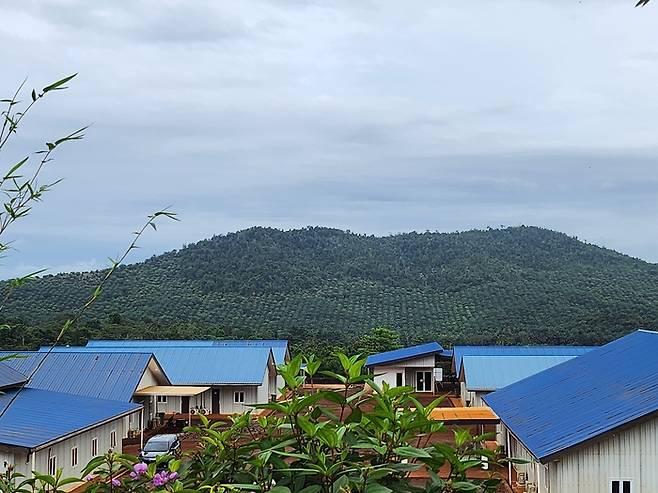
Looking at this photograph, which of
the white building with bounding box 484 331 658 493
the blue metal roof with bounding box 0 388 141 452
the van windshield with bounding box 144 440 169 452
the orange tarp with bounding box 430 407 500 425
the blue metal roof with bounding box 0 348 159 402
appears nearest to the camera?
the white building with bounding box 484 331 658 493

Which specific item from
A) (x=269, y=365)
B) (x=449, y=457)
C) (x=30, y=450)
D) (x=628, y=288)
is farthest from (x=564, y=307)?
(x=449, y=457)

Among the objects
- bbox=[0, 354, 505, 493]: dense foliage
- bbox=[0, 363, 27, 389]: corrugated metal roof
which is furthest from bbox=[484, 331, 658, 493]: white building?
bbox=[0, 363, 27, 389]: corrugated metal roof

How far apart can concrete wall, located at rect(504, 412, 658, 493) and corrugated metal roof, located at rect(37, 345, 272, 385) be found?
1815cm

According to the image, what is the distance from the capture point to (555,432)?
12242 millimetres

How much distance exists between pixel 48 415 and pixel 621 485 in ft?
37.4

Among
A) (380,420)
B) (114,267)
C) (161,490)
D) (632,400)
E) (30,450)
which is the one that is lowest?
(30,450)

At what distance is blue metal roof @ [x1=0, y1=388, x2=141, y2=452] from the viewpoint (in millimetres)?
14844

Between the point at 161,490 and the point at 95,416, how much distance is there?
16.7 meters

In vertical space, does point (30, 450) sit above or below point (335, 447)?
below

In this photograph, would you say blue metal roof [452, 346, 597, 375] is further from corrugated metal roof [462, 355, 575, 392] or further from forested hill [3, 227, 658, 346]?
forested hill [3, 227, 658, 346]

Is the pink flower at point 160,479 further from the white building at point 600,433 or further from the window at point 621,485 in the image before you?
the window at point 621,485

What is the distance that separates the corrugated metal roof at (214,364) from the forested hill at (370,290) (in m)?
10.8

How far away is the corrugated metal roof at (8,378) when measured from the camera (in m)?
17.3

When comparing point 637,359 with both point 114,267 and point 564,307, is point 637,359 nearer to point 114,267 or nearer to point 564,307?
point 114,267
